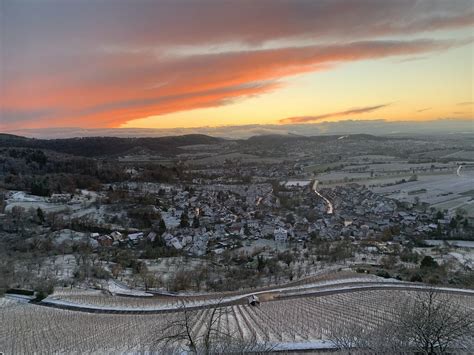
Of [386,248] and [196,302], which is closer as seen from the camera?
[196,302]

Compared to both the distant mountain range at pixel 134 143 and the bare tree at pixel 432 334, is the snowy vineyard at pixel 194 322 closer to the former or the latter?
the bare tree at pixel 432 334

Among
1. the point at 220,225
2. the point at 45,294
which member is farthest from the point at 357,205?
the point at 45,294

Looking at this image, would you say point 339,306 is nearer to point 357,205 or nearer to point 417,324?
point 417,324

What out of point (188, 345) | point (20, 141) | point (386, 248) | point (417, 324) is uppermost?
point (20, 141)

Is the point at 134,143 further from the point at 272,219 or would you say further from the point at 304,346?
the point at 304,346

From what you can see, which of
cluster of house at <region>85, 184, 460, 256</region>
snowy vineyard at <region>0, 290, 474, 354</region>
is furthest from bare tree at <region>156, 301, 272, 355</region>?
cluster of house at <region>85, 184, 460, 256</region>

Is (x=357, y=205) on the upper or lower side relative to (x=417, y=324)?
lower

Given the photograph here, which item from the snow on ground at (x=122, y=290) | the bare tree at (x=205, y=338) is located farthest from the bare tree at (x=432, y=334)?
the snow on ground at (x=122, y=290)

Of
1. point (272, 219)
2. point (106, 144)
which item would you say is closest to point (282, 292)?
point (272, 219)
